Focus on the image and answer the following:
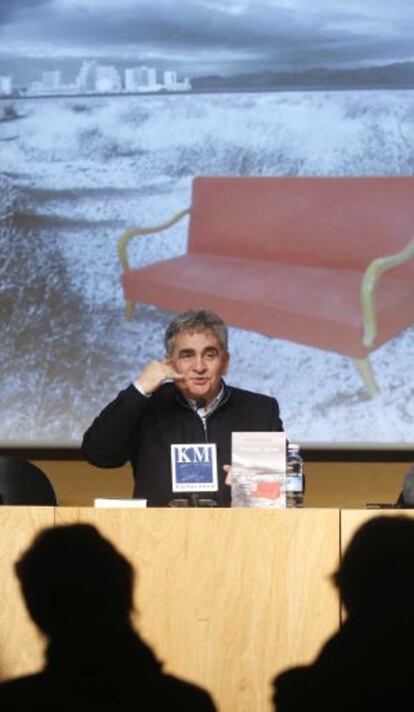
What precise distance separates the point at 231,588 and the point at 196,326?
3.13 ft

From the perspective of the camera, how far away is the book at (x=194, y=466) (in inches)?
134

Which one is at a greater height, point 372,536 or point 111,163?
point 111,163

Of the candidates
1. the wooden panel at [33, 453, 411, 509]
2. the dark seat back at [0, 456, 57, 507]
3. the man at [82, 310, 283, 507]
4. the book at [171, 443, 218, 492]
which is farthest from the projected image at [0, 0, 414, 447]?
the book at [171, 443, 218, 492]

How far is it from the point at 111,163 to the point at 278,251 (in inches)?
28.4

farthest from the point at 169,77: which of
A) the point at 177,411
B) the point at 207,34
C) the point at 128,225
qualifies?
the point at 177,411

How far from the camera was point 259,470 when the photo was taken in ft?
10.8

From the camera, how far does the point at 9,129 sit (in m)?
5.38

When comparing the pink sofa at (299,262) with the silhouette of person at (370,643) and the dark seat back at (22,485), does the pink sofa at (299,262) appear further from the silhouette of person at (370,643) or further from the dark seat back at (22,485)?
the silhouette of person at (370,643)

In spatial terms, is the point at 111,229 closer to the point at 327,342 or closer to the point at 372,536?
the point at 327,342

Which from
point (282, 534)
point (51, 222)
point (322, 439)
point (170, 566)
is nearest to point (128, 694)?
point (170, 566)

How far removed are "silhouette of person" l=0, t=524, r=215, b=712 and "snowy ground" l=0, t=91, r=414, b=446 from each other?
224 centimetres

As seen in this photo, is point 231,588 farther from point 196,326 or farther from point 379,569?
point 196,326

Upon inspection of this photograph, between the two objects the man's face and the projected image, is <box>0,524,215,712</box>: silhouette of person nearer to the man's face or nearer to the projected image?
the man's face

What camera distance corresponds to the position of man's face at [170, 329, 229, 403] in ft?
12.5
